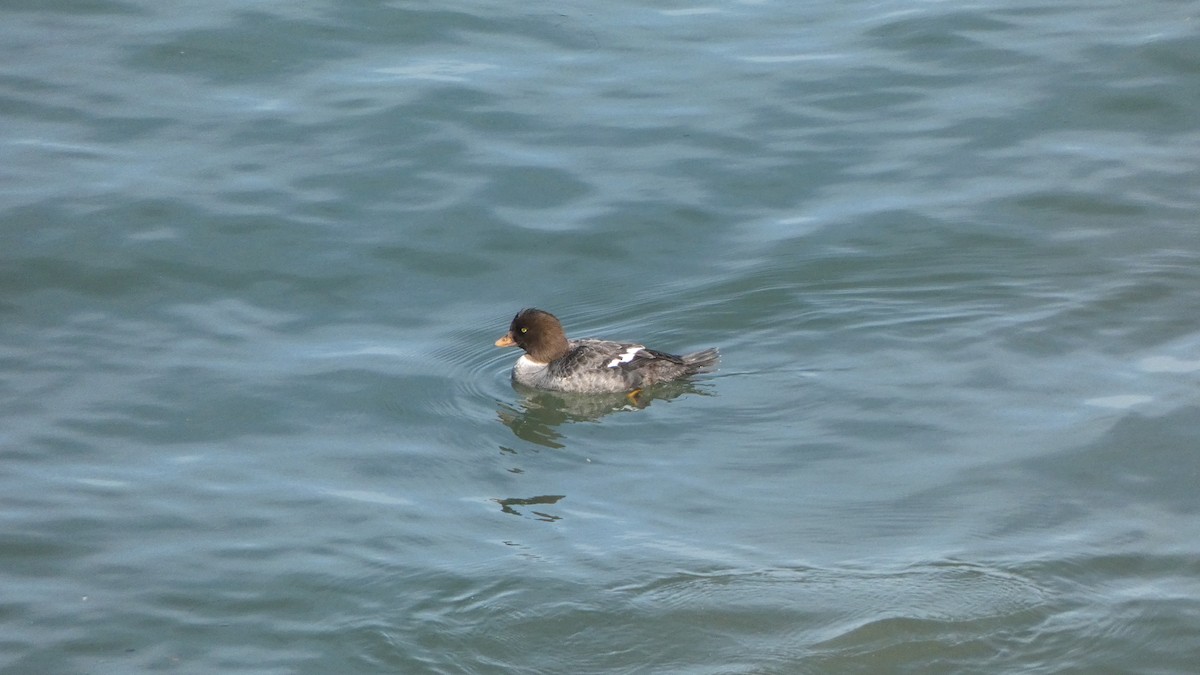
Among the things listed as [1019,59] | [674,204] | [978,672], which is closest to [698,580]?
[978,672]

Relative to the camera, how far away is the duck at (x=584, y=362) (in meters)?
11.2

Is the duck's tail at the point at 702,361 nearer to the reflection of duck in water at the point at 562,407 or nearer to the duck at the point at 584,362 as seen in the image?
the duck at the point at 584,362

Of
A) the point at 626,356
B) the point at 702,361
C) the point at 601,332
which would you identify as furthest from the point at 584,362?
the point at 702,361

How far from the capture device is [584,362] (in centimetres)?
1157

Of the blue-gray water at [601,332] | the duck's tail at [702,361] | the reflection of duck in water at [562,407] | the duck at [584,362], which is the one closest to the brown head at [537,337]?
the duck at [584,362]

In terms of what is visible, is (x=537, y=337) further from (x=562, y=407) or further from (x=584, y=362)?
(x=562, y=407)

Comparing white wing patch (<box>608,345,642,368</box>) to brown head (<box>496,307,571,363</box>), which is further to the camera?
brown head (<box>496,307,571,363</box>)

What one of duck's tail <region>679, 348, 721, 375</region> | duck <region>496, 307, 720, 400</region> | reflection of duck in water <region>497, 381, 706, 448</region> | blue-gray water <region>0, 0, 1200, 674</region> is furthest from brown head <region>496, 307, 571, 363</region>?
duck's tail <region>679, 348, 721, 375</region>

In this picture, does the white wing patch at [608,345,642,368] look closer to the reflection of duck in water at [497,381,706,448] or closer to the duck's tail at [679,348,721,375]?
the reflection of duck in water at [497,381,706,448]

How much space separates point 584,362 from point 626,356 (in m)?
0.38

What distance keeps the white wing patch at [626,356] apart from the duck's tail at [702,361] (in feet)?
1.20

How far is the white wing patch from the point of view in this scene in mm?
11328

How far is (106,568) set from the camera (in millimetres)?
8672

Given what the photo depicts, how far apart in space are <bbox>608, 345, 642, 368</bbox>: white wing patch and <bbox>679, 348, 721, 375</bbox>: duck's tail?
1.20ft
